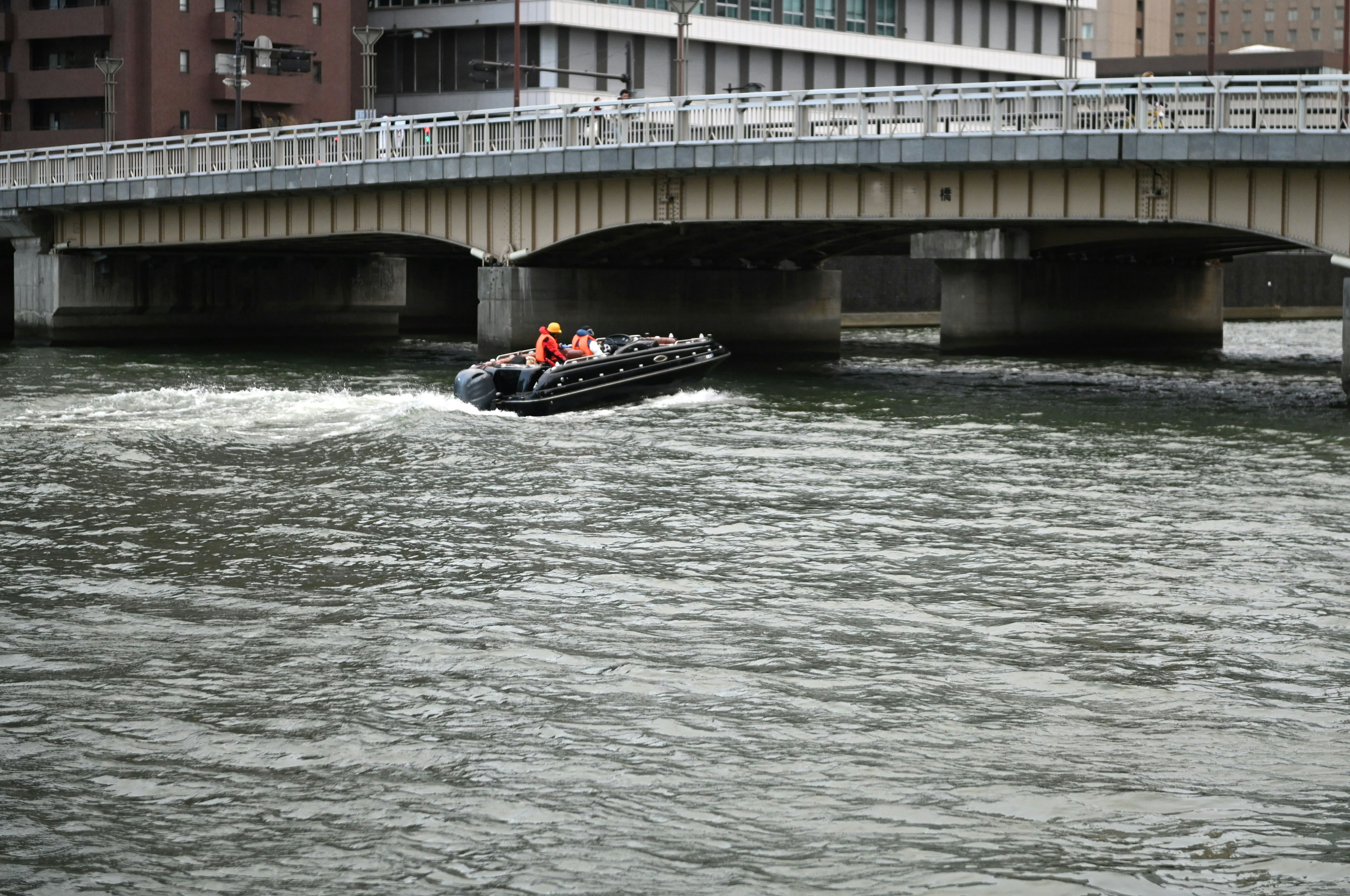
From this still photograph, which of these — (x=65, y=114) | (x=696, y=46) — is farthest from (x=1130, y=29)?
(x=65, y=114)

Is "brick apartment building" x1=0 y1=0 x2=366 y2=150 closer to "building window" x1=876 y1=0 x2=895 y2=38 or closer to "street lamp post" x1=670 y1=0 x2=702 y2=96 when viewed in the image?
"building window" x1=876 y1=0 x2=895 y2=38

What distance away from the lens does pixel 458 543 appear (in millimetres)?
19766

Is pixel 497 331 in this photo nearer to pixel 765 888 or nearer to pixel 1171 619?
pixel 1171 619

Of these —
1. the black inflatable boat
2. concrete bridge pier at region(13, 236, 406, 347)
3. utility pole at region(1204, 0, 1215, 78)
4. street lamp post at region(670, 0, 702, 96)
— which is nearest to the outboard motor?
the black inflatable boat

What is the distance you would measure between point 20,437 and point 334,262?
36.7 metres

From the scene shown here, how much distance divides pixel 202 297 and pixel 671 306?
57.3 feet

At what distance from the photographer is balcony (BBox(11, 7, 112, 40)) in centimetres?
8119

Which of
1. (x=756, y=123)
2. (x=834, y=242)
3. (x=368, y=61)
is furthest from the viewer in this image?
(x=368, y=61)

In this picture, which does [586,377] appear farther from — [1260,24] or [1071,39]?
[1260,24]

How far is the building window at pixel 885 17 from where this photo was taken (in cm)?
9219

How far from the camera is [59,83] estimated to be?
83.2m

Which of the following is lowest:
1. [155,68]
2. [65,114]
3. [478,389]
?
[478,389]

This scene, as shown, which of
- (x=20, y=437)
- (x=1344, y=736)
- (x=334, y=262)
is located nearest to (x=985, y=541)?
(x=1344, y=736)

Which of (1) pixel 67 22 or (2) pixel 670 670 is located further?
(1) pixel 67 22
